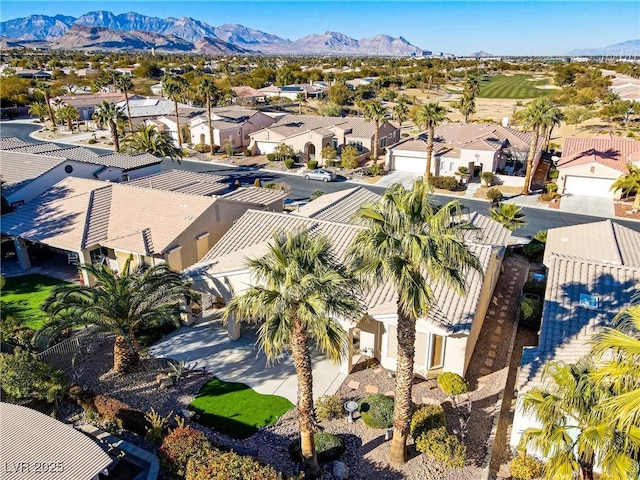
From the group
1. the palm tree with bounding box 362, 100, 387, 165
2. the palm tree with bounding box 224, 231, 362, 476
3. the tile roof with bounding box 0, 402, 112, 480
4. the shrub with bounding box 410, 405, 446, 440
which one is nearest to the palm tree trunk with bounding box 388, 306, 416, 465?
the shrub with bounding box 410, 405, 446, 440

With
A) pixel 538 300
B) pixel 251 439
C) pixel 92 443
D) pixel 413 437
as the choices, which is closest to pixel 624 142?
pixel 538 300

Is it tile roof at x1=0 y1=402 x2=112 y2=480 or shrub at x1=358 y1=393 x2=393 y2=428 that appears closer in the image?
tile roof at x1=0 y1=402 x2=112 y2=480

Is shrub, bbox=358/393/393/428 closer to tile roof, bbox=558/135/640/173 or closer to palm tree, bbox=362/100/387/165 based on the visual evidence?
tile roof, bbox=558/135/640/173

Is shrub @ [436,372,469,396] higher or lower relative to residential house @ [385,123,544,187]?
lower

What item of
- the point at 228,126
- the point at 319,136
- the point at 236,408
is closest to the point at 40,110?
the point at 228,126

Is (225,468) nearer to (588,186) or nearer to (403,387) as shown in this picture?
(403,387)

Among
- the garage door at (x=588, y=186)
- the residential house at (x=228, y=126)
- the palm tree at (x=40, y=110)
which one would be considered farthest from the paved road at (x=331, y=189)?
the palm tree at (x=40, y=110)
